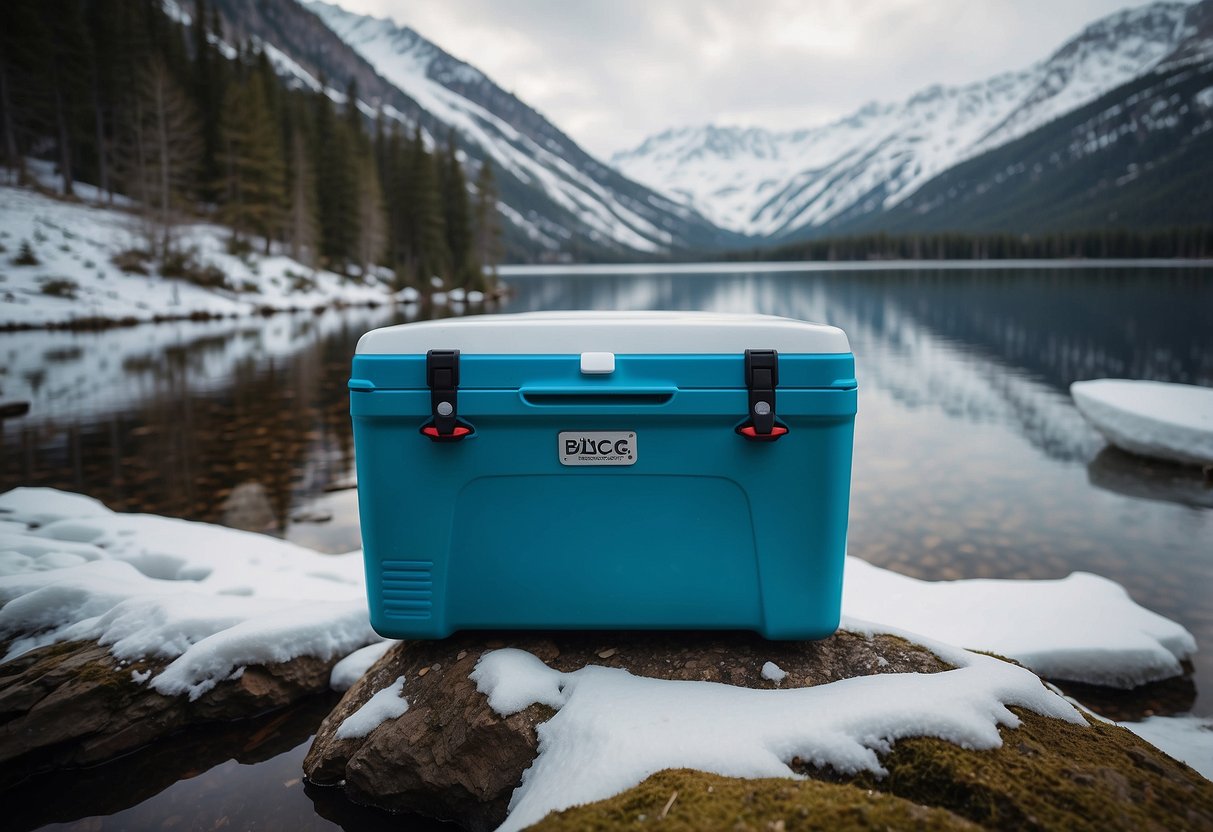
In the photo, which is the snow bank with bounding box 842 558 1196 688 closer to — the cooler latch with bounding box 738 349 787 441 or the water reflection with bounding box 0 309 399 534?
the cooler latch with bounding box 738 349 787 441

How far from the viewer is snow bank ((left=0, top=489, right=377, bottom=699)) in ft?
10.8

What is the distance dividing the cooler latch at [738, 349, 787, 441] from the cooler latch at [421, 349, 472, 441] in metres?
0.92

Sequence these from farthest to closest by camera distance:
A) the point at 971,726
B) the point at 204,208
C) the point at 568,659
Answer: the point at 204,208 < the point at 568,659 < the point at 971,726

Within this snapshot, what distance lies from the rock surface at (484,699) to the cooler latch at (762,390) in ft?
2.81

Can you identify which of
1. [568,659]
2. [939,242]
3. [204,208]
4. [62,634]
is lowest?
[62,634]

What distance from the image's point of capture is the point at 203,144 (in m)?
49.9

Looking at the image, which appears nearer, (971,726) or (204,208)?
(971,726)

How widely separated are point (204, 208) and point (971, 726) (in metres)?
60.8

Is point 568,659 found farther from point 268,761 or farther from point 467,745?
point 268,761

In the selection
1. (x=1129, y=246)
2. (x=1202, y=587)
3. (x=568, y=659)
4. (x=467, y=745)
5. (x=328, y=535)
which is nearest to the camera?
(x=467, y=745)

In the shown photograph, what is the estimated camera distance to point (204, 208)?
5200 centimetres

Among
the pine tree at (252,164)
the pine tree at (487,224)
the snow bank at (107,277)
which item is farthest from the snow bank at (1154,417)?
the pine tree at (487,224)

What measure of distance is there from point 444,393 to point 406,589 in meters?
0.73

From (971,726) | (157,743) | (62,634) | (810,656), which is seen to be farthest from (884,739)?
(62,634)
